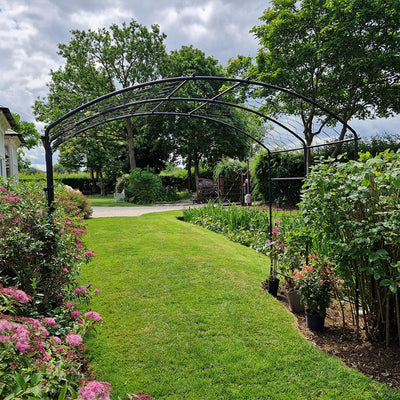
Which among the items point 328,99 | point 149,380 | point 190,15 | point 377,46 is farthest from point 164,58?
point 149,380

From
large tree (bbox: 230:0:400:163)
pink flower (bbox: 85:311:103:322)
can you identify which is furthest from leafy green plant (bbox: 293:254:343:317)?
large tree (bbox: 230:0:400:163)

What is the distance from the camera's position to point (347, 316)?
312 centimetres

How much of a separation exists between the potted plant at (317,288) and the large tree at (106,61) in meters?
18.0

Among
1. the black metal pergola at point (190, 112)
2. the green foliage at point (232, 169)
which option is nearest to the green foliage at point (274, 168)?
the black metal pergola at point (190, 112)

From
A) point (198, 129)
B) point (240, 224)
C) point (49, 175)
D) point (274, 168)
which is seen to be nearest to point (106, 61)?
point (198, 129)

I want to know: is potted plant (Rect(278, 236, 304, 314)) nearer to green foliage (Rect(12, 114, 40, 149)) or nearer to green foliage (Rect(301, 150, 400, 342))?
green foliage (Rect(301, 150, 400, 342))

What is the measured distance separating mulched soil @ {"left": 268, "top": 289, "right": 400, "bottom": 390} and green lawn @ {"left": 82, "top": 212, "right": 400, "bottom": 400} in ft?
0.34

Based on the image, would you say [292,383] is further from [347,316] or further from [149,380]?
[347,316]

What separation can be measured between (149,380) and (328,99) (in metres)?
12.5

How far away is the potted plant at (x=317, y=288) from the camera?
106 inches

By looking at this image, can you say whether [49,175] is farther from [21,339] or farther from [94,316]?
[21,339]

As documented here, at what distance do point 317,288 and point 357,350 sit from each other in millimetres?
571

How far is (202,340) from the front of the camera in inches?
102

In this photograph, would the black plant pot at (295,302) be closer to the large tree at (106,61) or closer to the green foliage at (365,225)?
the green foliage at (365,225)
